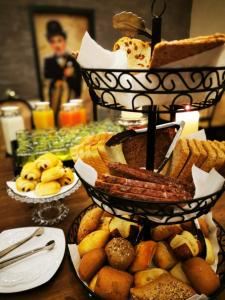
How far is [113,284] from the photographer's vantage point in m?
0.44

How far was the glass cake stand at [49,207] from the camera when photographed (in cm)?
72

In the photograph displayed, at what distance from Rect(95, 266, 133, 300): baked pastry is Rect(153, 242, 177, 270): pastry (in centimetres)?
7

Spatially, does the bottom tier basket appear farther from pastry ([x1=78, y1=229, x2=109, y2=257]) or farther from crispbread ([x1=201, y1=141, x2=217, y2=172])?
crispbread ([x1=201, y1=141, x2=217, y2=172])

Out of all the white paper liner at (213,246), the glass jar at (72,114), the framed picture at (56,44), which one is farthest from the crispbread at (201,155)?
the framed picture at (56,44)

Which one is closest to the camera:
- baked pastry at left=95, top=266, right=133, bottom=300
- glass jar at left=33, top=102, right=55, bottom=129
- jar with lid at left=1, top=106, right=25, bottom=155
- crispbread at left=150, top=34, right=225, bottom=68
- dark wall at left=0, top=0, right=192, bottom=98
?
crispbread at left=150, top=34, right=225, bottom=68

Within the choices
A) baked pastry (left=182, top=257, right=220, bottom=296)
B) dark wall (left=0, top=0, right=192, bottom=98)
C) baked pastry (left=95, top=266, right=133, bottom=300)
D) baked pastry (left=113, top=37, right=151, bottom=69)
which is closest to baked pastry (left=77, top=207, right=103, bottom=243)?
baked pastry (left=95, top=266, right=133, bottom=300)

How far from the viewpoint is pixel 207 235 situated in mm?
575

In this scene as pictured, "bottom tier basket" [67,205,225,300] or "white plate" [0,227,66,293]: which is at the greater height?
"bottom tier basket" [67,205,225,300]

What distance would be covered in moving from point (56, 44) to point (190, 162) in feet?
9.19

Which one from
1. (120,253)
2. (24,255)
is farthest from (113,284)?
(24,255)

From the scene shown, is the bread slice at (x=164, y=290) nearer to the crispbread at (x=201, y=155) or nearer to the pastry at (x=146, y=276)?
the pastry at (x=146, y=276)

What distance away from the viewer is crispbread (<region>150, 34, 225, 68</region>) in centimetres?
32

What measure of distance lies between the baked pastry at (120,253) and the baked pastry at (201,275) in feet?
0.38

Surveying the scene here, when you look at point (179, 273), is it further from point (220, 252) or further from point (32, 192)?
point (32, 192)
